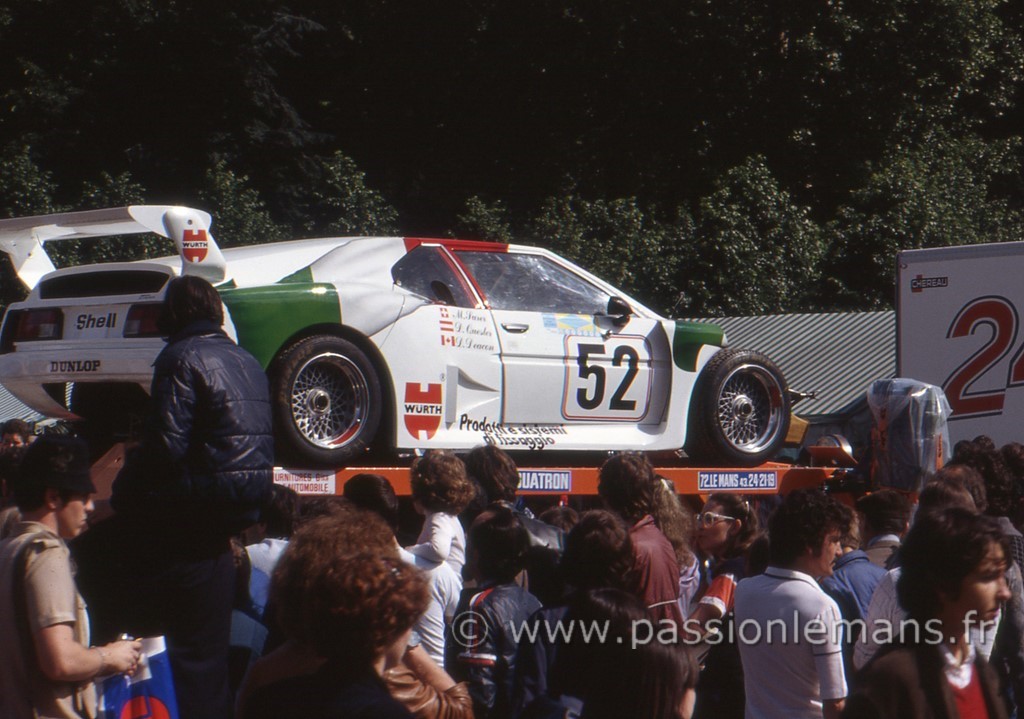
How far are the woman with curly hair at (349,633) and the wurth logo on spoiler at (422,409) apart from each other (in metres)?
4.57

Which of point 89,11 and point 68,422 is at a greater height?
point 89,11

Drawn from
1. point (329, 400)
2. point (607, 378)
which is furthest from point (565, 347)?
point (329, 400)

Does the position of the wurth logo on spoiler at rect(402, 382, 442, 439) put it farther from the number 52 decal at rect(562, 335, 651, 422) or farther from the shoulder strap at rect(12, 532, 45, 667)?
the shoulder strap at rect(12, 532, 45, 667)

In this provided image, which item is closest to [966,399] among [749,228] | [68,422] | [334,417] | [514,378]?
[514,378]

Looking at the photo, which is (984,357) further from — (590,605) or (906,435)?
(590,605)

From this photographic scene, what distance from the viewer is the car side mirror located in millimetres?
8594

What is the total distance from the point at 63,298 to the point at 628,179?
23.5 meters

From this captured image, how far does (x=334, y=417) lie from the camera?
7.34 metres

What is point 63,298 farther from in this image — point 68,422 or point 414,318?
point 414,318

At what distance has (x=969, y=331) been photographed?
12.1 m

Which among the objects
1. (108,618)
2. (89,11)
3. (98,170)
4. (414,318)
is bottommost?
(108,618)

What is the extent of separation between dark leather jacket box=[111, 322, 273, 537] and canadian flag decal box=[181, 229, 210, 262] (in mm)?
2538

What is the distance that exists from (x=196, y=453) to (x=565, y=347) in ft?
13.6

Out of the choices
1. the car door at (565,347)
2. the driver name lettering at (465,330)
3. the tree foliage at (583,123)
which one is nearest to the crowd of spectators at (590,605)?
the driver name lettering at (465,330)
